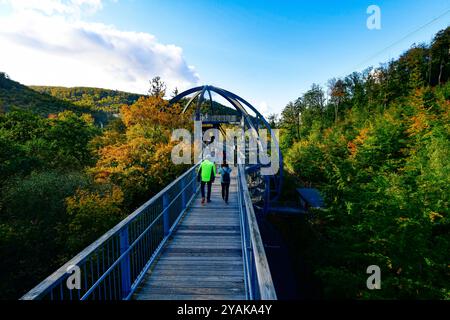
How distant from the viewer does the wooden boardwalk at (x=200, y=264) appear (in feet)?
13.1

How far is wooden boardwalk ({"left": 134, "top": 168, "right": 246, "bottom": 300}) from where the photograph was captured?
399 cm

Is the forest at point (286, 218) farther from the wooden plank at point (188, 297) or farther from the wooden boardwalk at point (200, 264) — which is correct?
the wooden plank at point (188, 297)

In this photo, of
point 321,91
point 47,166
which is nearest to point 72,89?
point 321,91

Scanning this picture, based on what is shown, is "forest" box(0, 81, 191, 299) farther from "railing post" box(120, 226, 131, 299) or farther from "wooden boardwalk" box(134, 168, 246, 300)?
"railing post" box(120, 226, 131, 299)

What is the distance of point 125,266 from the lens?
3732 millimetres

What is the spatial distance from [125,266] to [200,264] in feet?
5.17

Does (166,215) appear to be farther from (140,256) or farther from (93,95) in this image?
(93,95)

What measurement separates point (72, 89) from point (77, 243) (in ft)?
446

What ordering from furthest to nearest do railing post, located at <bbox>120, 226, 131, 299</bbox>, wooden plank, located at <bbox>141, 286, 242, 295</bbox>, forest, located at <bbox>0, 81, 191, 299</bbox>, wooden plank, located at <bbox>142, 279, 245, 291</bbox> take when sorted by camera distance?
forest, located at <bbox>0, 81, 191, 299</bbox>
wooden plank, located at <bbox>142, 279, 245, 291</bbox>
wooden plank, located at <bbox>141, 286, 242, 295</bbox>
railing post, located at <bbox>120, 226, 131, 299</bbox>

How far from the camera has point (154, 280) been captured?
429 centimetres

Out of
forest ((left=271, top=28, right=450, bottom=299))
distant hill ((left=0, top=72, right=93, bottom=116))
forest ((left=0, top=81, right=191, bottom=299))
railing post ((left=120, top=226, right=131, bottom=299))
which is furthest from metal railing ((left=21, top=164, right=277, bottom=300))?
distant hill ((left=0, top=72, right=93, bottom=116))

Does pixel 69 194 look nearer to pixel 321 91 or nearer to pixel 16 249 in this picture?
pixel 16 249

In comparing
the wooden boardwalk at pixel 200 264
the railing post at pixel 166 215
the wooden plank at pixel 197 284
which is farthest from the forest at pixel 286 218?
the railing post at pixel 166 215

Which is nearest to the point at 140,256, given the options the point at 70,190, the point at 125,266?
the point at 125,266
